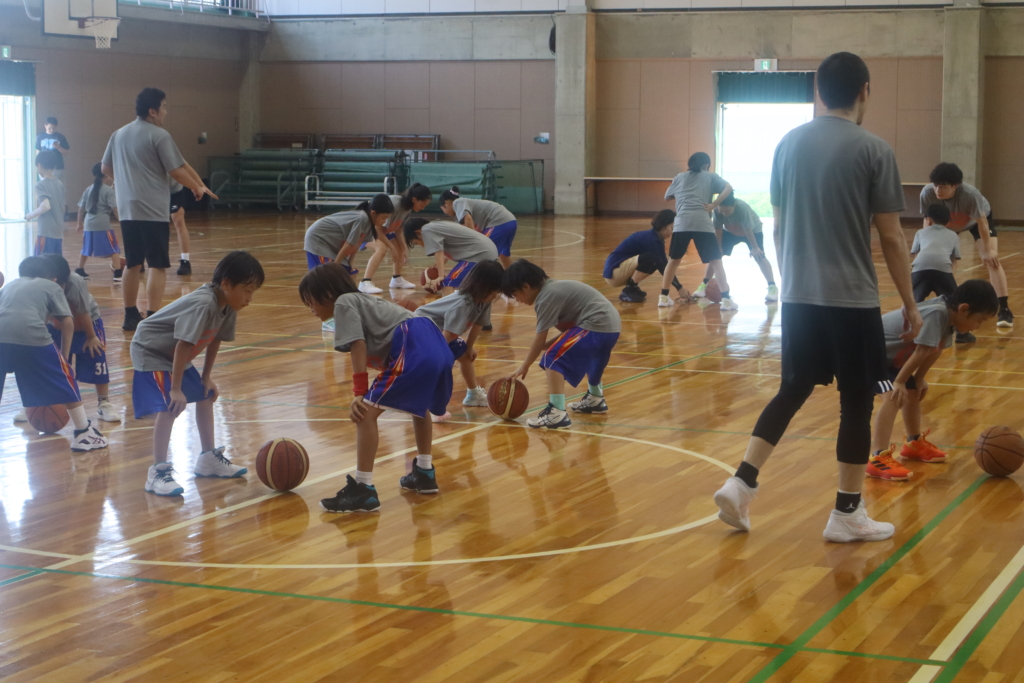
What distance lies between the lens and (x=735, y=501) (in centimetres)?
448

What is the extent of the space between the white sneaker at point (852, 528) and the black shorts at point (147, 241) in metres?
6.24

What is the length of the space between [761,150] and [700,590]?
22.1 m

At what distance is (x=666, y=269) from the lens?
12.1 meters

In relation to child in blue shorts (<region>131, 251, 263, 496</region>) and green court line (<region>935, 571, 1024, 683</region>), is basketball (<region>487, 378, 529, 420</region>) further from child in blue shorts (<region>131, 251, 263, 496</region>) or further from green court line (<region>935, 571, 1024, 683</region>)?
green court line (<region>935, 571, 1024, 683</region>)

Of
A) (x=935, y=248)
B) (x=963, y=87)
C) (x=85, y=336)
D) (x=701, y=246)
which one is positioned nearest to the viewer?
(x=85, y=336)

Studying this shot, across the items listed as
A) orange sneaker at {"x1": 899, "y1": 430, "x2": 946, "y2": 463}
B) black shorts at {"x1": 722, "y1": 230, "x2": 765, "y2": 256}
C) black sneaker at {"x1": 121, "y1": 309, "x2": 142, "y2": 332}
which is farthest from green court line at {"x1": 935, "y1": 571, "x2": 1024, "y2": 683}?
black shorts at {"x1": 722, "y1": 230, "x2": 765, "y2": 256}

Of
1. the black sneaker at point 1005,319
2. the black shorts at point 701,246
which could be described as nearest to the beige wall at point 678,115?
the black shorts at point 701,246

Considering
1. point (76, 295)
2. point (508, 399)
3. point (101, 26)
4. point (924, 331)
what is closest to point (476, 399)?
point (508, 399)

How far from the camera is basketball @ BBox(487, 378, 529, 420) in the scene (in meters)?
6.65

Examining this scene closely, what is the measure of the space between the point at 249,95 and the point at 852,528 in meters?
25.3

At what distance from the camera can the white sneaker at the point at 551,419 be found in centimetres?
654

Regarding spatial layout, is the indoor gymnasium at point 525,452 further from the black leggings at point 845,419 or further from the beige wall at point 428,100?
the beige wall at point 428,100

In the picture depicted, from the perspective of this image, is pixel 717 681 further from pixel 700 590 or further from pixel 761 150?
pixel 761 150

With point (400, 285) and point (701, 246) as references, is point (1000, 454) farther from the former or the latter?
point (400, 285)
